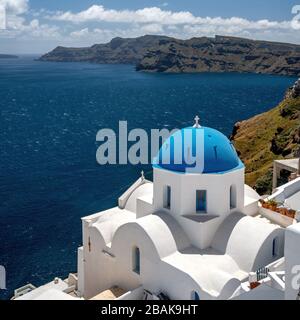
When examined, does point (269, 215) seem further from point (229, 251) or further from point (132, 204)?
point (132, 204)

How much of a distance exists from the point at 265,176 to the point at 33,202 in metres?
24.7

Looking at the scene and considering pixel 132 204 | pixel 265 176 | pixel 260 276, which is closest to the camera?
pixel 260 276

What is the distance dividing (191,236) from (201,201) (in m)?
1.83

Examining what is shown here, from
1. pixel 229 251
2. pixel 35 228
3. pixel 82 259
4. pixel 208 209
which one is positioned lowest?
pixel 35 228

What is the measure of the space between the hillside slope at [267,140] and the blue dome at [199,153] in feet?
80.8

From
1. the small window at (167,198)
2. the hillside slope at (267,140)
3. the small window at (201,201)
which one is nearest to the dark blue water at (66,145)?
the hillside slope at (267,140)

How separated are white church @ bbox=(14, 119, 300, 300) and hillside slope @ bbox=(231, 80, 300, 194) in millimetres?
24444

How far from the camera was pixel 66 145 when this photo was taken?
76.4 m

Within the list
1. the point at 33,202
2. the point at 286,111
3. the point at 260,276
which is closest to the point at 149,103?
the point at 286,111

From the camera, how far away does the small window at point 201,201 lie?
2098cm

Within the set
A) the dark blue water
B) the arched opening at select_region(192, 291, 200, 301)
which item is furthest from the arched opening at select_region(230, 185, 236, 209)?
the dark blue water

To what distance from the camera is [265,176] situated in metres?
46.9

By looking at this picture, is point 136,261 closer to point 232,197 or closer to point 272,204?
point 232,197
